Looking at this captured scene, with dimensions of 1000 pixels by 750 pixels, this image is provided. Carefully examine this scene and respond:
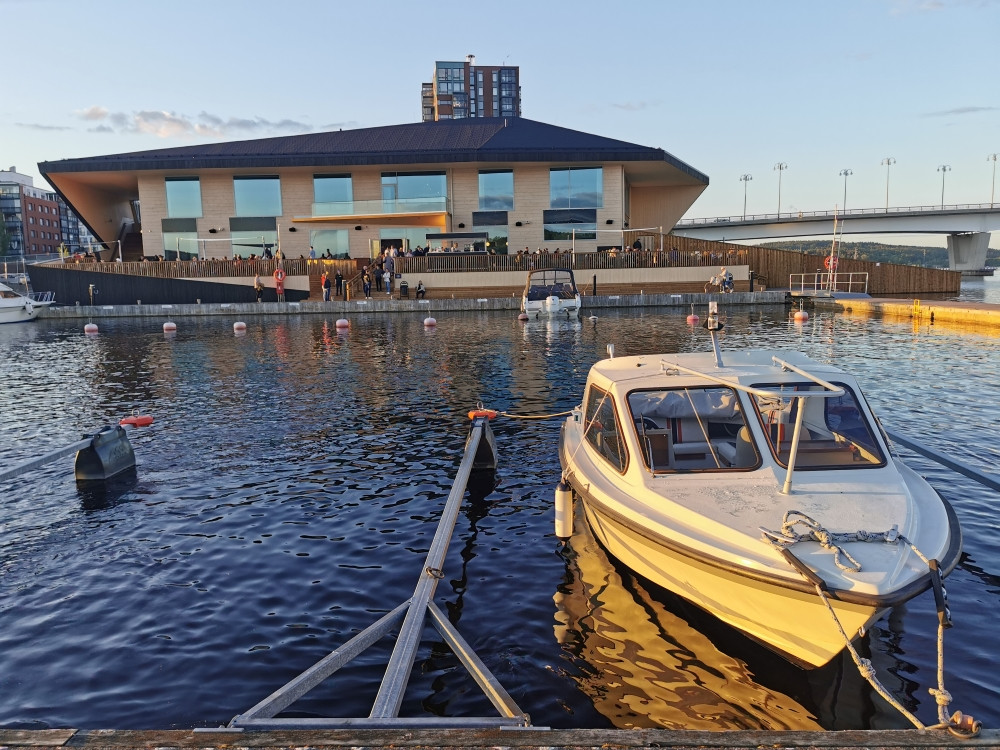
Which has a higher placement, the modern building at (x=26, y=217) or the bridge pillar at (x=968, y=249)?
the modern building at (x=26, y=217)

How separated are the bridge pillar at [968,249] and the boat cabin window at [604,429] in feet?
373

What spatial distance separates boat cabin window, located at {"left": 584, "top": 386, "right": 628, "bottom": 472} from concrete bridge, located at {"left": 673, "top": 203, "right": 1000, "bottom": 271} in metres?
92.8

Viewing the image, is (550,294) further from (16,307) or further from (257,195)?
(16,307)

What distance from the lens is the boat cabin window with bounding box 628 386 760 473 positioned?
7.77 metres

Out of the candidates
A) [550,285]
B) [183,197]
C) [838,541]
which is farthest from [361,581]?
[183,197]

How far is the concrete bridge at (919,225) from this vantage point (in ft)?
308

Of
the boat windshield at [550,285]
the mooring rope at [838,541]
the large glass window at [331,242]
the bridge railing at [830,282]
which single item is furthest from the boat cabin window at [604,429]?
the large glass window at [331,242]

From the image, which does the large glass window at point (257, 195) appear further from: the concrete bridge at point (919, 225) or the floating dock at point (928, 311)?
the concrete bridge at point (919, 225)

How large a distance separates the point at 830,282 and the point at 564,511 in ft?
152

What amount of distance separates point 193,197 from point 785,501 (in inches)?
2224

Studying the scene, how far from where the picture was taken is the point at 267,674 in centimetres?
651

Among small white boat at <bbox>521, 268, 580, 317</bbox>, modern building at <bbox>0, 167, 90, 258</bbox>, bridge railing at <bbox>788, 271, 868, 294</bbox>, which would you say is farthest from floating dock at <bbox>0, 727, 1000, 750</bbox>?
modern building at <bbox>0, 167, 90, 258</bbox>

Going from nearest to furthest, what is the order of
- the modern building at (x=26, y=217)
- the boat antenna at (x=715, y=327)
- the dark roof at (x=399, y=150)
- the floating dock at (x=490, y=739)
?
the floating dock at (x=490, y=739)
the boat antenna at (x=715, y=327)
the dark roof at (x=399, y=150)
the modern building at (x=26, y=217)

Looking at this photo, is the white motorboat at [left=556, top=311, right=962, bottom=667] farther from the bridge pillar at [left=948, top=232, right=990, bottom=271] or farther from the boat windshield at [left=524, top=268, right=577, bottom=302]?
the bridge pillar at [left=948, top=232, right=990, bottom=271]
